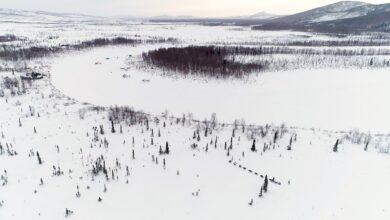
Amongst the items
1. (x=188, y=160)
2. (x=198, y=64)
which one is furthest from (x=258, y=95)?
(x=188, y=160)

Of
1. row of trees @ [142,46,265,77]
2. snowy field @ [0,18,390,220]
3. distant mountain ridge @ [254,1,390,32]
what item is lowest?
snowy field @ [0,18,390,220]

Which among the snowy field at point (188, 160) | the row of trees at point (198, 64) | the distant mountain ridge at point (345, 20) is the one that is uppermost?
the distant mountain ridge at point (345, 20)

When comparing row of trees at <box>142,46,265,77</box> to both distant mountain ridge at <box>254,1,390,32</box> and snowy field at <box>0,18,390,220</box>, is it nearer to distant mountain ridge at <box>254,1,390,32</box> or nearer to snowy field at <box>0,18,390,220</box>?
snowy field at <box>0,18,390,220</box>

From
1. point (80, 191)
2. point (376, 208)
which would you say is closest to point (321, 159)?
point (376, 208)

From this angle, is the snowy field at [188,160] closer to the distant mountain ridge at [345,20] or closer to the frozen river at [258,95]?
the frozen river at [258,95]

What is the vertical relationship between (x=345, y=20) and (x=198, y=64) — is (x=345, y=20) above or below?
above

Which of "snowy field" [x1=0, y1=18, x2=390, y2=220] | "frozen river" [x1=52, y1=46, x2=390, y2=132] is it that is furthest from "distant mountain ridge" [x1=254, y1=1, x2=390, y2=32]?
"snowy field" [x1=0, y1=18, x2=390, y2=220]

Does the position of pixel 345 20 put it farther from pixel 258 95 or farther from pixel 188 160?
pixel 188 160

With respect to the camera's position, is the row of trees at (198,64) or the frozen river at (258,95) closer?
the frozen river at (258,95)

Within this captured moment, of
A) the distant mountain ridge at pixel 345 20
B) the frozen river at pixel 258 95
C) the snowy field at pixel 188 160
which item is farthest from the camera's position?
the distant mountain ridge at pixel 345 20

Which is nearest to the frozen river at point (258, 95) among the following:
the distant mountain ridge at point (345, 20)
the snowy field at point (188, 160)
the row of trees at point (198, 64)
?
the snowy field at point (188, 160)

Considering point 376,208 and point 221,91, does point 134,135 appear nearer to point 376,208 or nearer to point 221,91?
point 376,208
